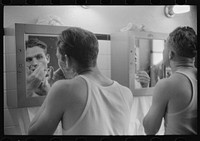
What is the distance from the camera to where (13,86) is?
105 cm

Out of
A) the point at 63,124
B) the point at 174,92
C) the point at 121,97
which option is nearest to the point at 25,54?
the point at 63,124

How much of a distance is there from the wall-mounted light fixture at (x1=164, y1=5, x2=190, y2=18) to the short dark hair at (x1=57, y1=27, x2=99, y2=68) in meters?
0.48

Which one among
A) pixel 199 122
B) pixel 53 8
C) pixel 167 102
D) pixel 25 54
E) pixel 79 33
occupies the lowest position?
pixel 199 122

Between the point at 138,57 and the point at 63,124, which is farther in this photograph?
the point at 138,57

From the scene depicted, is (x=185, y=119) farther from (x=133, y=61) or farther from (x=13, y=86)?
(x=13, y=86)

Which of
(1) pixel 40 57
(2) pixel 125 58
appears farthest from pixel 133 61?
(1) pixel 40 57

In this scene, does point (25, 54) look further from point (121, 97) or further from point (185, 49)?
point (185, 49)

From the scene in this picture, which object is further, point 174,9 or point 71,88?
point 174,9

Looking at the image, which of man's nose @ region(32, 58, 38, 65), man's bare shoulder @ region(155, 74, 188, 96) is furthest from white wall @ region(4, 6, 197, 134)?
man's bare shoulder @ region(155, 74, 188, 96)

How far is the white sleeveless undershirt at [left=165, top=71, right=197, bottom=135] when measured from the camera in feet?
3.50

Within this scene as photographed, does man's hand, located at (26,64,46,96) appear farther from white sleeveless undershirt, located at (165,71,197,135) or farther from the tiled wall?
white sleeveless undershirt, located at (165,71,197,135)

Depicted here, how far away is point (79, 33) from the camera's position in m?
1.05

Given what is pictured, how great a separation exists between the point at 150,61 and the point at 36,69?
67 centimetres
